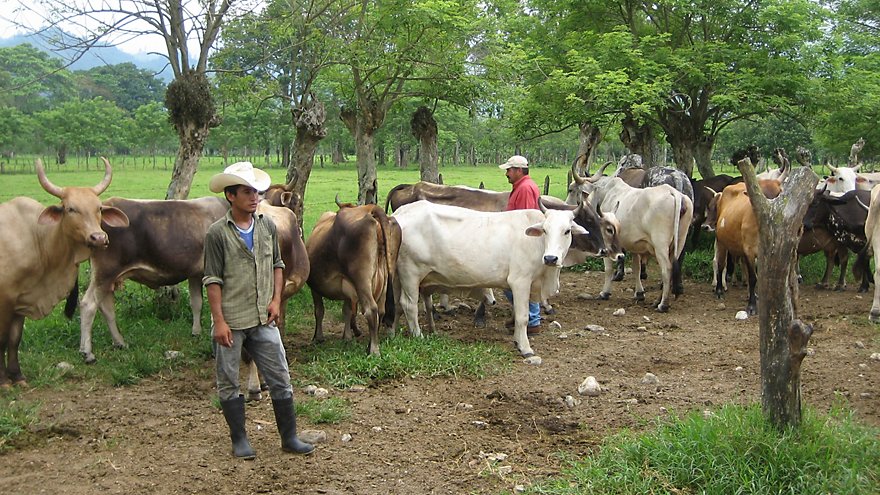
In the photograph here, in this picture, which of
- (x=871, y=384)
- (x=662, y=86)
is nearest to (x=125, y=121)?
(x=662, y=86)

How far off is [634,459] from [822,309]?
20.0 ft

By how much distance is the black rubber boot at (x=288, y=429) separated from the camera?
16.0 ft

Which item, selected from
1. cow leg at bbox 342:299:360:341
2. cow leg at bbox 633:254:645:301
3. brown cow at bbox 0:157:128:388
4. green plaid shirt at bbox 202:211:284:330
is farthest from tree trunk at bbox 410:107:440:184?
green plaid shirt at bbox 202:211:284:330

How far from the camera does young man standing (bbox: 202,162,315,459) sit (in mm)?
4691

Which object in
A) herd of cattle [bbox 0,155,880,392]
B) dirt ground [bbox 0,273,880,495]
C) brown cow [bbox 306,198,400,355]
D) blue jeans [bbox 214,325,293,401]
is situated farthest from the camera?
brown cow [bbox 306,198,400,355]

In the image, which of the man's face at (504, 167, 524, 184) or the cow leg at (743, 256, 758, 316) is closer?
the man's face at (504, 167, 524, 184)

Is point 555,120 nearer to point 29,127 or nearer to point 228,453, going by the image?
point 228,453

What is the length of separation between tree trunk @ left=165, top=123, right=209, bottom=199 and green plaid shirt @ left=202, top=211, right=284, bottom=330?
4.50 m

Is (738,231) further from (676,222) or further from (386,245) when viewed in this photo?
(386,245)

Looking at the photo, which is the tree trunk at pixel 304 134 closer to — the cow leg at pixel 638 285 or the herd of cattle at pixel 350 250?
the herd of cattle at pixel 350 250

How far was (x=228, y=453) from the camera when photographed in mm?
4969

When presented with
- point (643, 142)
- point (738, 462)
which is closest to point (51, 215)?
point (738, 462)

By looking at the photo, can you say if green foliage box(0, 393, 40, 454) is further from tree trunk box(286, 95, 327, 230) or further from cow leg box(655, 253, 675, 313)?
cow leg box(655, 253, 675, 313)

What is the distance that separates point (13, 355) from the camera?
20.4 ft
